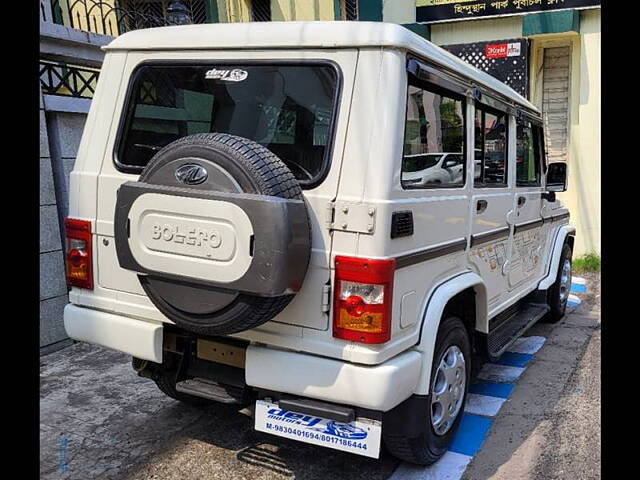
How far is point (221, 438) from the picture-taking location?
347cm

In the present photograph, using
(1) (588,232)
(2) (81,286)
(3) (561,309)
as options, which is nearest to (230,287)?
(2) (81,286)

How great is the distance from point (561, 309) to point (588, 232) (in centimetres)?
286

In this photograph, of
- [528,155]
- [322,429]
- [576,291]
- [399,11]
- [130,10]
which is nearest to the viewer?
[322,429]

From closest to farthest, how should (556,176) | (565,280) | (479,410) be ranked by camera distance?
1. (479,410)
2. (556,176)
3. (565,280)

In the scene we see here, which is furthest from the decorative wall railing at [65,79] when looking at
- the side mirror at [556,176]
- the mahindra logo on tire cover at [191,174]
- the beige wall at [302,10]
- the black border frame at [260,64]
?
the beige wall at [302,10]

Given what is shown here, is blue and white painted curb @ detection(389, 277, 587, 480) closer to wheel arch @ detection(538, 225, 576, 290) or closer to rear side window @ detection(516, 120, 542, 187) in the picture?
wheel arch @ detection(538, 225, 576, 290)

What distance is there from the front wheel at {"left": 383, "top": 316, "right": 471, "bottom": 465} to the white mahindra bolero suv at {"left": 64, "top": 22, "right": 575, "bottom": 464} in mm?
13

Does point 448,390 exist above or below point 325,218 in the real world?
below

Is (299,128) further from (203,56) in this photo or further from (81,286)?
(81,286)

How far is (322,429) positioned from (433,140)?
1559 millimetres

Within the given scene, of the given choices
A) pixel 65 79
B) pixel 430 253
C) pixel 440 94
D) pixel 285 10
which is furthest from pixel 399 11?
pixel 430 253

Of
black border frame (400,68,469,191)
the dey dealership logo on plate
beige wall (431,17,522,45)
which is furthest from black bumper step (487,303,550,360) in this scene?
beige wall (431,17,522,45)

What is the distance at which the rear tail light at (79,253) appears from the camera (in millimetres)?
3100

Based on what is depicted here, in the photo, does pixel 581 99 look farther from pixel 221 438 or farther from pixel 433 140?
pixel 221 438
